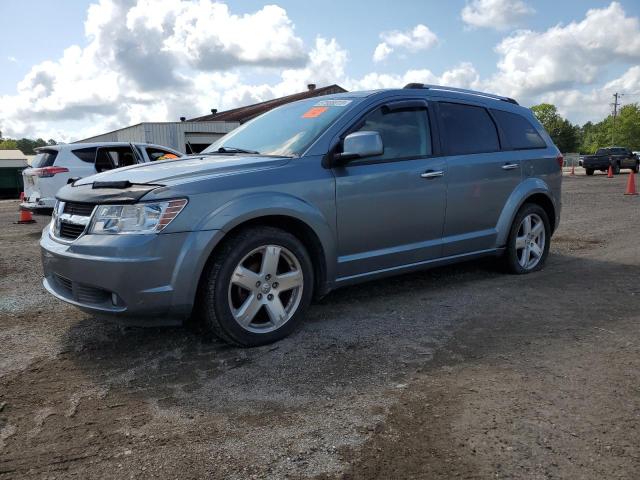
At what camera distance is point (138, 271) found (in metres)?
3.18

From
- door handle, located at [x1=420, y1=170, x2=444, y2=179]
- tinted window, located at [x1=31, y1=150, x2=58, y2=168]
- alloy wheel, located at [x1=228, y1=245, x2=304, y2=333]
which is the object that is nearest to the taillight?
tinted window, located at [x1=31, y1=150, x2=58, y2=168]

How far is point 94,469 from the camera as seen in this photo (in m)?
2.23

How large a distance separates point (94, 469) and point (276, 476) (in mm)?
763

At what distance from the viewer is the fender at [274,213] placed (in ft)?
11.1

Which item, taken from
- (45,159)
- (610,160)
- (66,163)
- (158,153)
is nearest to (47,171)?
(66,163)

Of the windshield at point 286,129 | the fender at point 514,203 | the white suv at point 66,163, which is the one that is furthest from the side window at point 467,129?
the white suv at point 66,163

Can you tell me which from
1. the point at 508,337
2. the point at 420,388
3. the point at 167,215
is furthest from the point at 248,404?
the point at 508,337

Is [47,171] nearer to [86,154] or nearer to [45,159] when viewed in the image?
[45,159]

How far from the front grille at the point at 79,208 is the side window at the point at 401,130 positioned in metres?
2.04

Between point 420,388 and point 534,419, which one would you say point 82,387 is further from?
point 534,419

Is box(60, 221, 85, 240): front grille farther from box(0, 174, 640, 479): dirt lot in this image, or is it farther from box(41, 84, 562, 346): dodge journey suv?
box(0, 174, 640, 479): dirt lot

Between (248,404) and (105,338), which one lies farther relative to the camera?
(105,338)

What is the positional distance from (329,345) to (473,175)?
2251 mm

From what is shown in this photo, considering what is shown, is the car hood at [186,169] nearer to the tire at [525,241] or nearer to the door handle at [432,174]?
the door handle at [432,174]
